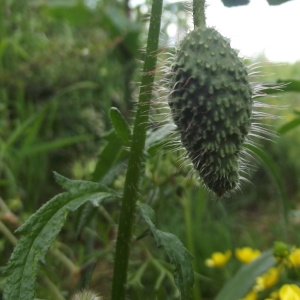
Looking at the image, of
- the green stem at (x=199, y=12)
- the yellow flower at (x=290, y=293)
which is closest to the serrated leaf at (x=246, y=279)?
the yellow flower at (x=290, y=293)

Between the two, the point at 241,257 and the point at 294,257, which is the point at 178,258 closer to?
the point at 294,257

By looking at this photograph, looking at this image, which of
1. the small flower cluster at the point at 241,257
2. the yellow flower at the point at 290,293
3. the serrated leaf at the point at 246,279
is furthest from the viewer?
the small flower cluster at the point at 241,257

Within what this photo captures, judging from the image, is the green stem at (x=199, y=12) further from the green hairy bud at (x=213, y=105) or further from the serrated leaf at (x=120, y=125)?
the serrated leaf at (x=120, y=125)

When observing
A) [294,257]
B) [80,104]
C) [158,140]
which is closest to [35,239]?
[158,140]

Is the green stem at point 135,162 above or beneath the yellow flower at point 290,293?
above

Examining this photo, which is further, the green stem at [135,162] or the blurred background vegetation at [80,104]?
the blurred background vegetation at [80,104]

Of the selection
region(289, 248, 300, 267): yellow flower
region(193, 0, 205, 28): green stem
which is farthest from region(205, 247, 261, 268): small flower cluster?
region(193, 0, 205, 28): green stem
